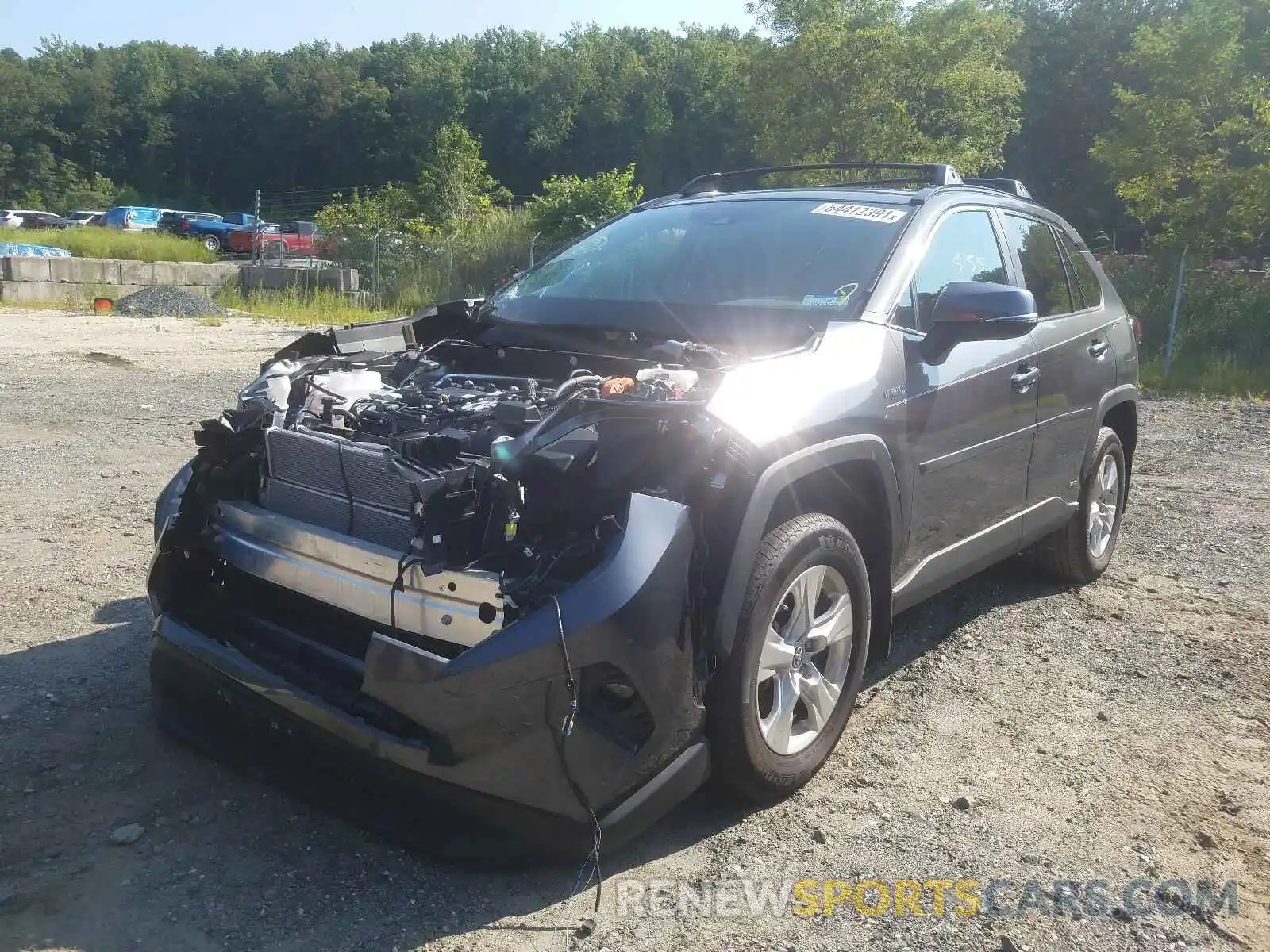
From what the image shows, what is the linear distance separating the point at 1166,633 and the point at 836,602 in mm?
2248

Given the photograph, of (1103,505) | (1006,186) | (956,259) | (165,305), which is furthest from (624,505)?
(165,305)

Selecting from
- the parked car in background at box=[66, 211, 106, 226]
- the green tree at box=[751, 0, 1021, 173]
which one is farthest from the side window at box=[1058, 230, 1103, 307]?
the parked car in background at box=[66, 211, 106, 226]

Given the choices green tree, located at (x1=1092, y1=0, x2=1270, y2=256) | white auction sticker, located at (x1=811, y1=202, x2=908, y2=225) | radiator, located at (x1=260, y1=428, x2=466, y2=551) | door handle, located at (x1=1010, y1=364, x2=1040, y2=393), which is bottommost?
radiator, located at (x1=260, y1=428, x2=466, y2=551)

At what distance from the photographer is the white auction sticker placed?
4.04 m

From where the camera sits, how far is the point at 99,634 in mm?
4340

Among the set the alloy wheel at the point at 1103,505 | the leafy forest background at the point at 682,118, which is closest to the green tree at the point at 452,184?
the leafy forest background at the point at 682,118

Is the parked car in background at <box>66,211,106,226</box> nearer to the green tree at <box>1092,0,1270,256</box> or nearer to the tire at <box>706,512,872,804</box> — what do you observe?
the green tree at <box>1092,0,1270,256</box>

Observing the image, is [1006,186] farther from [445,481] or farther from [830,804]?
[445,481]

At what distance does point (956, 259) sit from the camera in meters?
4.16

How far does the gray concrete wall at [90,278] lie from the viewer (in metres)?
21.3

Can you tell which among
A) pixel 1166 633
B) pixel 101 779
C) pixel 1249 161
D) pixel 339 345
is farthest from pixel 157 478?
pixel 1249 161

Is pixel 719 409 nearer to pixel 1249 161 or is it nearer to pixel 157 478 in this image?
pixel 157 478

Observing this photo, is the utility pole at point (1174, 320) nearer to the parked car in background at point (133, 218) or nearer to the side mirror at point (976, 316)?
the side mirror at point (976, 316)

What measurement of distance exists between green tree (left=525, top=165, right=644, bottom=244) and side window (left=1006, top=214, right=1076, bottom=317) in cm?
1981
